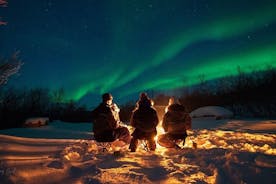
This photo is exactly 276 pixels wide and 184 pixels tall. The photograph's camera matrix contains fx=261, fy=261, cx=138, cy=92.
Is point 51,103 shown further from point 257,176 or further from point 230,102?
point 257,176

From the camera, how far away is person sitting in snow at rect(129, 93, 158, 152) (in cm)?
762

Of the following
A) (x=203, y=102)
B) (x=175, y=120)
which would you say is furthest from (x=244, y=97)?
(x=175, y=120)

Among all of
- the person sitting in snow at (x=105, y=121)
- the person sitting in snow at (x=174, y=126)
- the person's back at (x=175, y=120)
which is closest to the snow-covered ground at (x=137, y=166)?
the person sitting in snow at (x=174, y=126)

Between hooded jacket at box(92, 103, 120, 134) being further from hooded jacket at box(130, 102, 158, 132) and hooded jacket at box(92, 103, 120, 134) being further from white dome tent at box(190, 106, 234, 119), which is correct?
white dome tent at box(190, 106, 234, 119)

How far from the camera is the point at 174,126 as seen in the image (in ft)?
25.6

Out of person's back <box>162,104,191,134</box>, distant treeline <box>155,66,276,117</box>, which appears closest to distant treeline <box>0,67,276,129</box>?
distant treeline <box>155,66,276,117</box>

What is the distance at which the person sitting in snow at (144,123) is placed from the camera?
25.0 ft

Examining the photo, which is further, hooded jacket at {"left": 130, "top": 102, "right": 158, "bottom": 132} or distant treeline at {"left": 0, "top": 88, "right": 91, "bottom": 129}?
distant treeline at {"left": 0, "top": 88, "right": 91, "bottom": 129}

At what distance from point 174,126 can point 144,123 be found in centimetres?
92

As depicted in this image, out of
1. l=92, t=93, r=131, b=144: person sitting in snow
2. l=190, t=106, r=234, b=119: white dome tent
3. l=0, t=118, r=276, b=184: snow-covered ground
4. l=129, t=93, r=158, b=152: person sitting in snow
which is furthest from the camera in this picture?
l=190, t=106, r=234, b=119: white dome tent

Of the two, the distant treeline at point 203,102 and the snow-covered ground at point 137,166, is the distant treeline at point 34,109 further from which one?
the snow-covered ground at point 137,166

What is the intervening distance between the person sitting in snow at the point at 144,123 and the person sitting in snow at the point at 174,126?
0.38 metres

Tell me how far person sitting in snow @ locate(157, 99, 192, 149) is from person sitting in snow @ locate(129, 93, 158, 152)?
38 centimetres

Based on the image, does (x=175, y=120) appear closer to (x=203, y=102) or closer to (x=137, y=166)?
(x=137, y=166)
